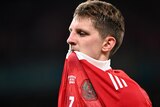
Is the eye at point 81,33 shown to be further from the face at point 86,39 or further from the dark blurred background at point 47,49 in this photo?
the dark blurred background at point 47,49

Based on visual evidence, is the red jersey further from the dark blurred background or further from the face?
the dark blurred background

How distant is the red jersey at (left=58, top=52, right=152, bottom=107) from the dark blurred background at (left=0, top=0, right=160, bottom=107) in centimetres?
242

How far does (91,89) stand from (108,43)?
0.26 meters

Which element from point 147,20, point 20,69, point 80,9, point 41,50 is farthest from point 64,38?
point 80,9

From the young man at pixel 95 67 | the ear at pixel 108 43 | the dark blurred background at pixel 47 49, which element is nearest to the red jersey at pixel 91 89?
the young man at pixel 95 67

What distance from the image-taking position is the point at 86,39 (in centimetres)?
135

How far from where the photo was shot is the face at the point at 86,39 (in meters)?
1.35

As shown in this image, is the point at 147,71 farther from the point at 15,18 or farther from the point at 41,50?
the point at 15,18

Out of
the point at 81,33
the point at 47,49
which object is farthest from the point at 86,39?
the point at 47,49

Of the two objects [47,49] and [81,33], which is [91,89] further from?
[47,49]

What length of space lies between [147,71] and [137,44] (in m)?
0.32

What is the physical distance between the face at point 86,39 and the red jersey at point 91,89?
61 mm

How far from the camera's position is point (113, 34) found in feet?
4.77

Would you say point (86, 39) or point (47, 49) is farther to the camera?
point (47, 49)
